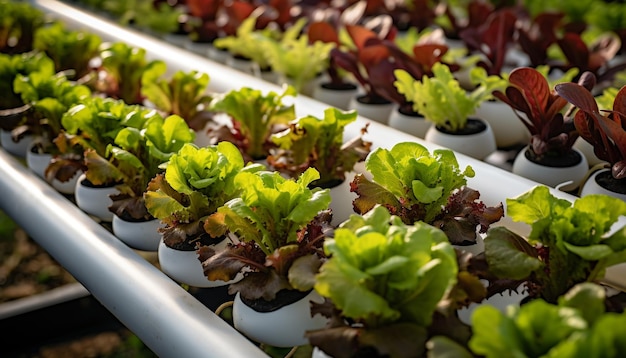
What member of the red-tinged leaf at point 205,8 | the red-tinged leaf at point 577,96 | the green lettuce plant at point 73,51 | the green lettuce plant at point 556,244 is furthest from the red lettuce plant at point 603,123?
the red-tinged leaf at point 205,8

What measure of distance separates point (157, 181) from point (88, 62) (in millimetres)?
842

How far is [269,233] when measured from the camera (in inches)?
35.1

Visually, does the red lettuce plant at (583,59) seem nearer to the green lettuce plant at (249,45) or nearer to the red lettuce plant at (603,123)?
the red lettuce plant at (603,123)

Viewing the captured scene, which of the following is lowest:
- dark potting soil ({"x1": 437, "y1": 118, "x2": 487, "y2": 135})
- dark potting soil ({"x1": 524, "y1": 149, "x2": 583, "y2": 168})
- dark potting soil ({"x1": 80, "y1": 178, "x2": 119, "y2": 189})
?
dark potting soil ({"x1": 437, "y1": 118, "x2": 487, "y2": 135})

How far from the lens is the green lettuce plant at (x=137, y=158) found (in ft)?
3.52

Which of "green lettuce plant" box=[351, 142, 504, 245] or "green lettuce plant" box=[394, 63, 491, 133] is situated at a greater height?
"green lettuce plant" box=[351, 142, 504, 245]

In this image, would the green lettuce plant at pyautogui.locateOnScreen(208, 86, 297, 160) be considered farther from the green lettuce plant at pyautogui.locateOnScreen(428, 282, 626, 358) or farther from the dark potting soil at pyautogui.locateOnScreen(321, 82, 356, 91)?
the green lettuce plant at pyautogui.locateOnScreen(428, 282, 626, 358)

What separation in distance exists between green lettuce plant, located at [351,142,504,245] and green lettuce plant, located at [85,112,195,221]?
12.2 inches

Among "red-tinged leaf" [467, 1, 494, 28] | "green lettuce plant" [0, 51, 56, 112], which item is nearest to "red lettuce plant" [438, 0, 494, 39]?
"red-tinged leaf" [467, 1, 494, 28]

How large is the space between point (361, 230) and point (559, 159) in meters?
0.61

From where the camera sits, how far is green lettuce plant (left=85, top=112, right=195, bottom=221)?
107 centimetres

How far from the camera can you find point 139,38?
1873mm

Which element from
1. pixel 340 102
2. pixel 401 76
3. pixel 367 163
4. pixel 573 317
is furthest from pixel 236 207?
pixel 340 102

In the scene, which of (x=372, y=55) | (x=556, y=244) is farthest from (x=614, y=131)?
(x=372, y=55)
